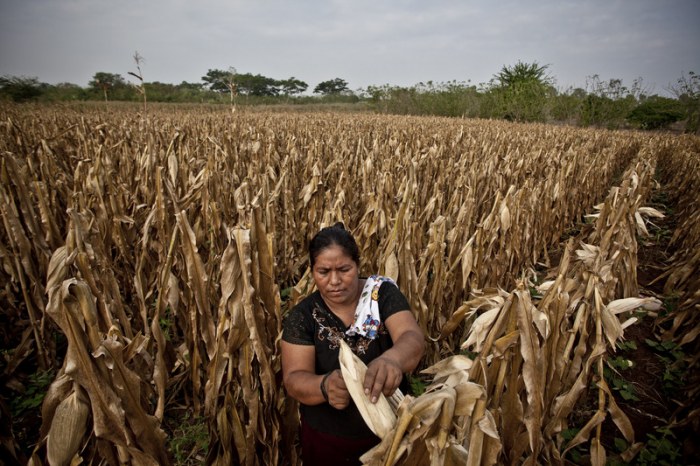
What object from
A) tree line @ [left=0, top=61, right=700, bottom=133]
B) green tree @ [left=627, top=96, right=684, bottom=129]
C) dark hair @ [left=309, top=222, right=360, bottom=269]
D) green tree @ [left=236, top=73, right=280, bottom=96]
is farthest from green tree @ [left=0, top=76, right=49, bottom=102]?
green tree @ [left=627, top=96, right=684, bottom=129]

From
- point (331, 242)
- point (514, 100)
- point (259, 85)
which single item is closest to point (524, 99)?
point (514, 100)

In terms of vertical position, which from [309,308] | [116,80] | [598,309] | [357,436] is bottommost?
[357,436]

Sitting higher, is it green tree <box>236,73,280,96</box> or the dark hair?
green tree <box>236,73,280,96</box>

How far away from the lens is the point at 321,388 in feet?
4.17

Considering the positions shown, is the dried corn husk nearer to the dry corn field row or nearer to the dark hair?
the dry corn field row

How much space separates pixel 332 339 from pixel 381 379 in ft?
1.90

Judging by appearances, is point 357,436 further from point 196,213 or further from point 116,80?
point 116,80

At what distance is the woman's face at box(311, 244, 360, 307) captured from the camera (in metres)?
1.49

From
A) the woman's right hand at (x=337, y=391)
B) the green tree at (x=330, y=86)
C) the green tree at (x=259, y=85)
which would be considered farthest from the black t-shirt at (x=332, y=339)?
the green tree at (x=330, y=86)

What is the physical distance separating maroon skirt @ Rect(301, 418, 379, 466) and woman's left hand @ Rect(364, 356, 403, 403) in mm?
701

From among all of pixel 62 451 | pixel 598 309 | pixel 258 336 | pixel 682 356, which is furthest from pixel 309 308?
pixel 682 356

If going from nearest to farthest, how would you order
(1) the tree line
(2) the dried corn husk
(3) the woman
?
(2) the dried corn husk, (3) the woman, (1) the tree line

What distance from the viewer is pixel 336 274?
4.90 feet

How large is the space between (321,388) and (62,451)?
75 centimetres
